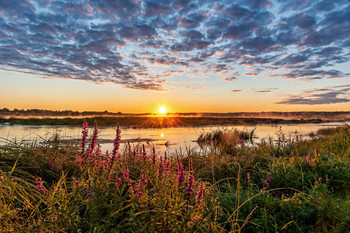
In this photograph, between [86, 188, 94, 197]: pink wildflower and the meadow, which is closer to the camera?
the meadow

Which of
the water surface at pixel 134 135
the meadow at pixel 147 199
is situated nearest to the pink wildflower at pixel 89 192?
the meadow at pixel 147 199

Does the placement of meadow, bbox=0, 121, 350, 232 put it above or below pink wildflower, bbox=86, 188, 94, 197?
below

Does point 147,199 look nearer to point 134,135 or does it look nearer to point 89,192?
point 89,192

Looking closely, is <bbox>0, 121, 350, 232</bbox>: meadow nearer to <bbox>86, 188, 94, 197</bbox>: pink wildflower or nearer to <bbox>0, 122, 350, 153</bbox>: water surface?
<bbox>86, 188, 94, 197</bbox>: pink wildflower

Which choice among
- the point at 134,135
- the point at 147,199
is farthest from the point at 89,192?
the point at 134,135

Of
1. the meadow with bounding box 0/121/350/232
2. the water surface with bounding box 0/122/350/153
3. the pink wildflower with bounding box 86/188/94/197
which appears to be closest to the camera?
the meadow with bounding box 0/121/350/232

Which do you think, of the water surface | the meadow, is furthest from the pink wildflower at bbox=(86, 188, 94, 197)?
the water surface

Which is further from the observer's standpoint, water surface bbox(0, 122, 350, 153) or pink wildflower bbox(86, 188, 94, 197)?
water surface bbox(0, 122, 350, 153)

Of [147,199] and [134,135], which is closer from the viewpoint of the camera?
[147,199]

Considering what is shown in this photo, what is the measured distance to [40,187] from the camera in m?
3.17

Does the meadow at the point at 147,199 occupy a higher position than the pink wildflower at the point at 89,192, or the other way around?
the pink wildflower at the point at 89,192

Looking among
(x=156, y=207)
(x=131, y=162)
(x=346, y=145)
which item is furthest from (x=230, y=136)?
(x=156, y=207)

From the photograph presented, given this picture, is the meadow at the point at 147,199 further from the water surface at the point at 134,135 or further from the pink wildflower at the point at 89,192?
the water surface at the point at 134,135

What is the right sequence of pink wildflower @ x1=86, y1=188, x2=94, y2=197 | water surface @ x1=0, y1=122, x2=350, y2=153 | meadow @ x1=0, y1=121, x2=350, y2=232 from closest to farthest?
meadow @ x1=0, y1=121, x2=350, y2=232 → pink wildflower @ x1=86, y1=188, x2=94, y2=197 → water surface @ x1=0, y1=122, x2=350, y2=153
